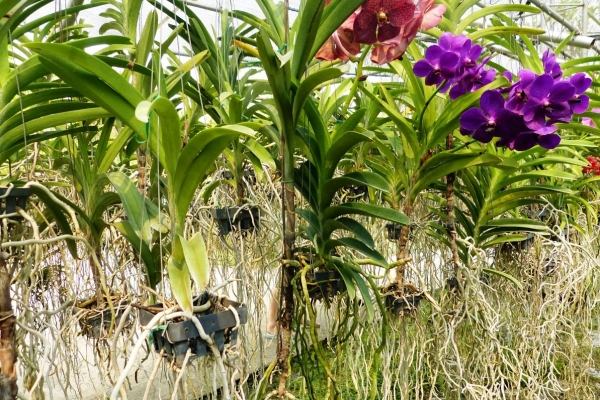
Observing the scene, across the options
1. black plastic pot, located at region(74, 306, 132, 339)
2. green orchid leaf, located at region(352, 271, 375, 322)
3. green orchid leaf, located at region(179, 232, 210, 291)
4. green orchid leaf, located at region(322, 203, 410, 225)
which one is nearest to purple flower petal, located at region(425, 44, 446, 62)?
green orchid leaf, located at region(322, 203, 410, 225)

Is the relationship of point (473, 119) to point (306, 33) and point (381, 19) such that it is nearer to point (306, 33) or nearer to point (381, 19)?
point (381, 19)

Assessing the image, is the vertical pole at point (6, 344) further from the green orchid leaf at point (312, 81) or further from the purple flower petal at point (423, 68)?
the purple flower petal at point (423, 68)

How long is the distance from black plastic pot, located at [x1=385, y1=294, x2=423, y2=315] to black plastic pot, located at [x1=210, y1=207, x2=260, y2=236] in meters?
0.36

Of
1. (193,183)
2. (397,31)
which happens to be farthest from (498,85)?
(193,183)

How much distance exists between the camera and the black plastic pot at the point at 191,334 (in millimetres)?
612

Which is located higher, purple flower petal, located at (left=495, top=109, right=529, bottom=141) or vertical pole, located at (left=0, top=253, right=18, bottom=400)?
purple flower petal, located at (left=495, top=109, right=529, bottom=141)

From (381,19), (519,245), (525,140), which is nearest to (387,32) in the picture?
(381,19)

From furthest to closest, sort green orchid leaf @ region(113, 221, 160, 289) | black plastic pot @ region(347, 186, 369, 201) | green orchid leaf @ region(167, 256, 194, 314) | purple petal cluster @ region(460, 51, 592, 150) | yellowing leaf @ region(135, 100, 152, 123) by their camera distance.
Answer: black plastic pot @ region(347, 186, 369, 201)
purple petal cluster @ region(460, 51, 592, 150)
green orchid leaf @ region(113, 221, 160, 289)
green orchid leaf @ region(167, 256, 194, 314)
yellowing leaf @ region(135, 100, 152, 123)

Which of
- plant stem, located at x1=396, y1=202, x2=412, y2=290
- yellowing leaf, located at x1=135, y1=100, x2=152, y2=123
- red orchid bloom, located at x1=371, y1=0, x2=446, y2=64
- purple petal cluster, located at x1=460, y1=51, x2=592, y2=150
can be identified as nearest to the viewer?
yellowing leaf, located at x1=135, y1=100, x2=152, y2=123

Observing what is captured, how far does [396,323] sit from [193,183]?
688 millimetres

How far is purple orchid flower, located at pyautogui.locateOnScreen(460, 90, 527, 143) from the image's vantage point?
1.00 metres

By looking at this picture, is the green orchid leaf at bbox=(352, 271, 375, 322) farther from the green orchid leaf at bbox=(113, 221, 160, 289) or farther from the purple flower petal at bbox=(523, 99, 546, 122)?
the purple flower petal at bbox=(523, 99, 546, 122)

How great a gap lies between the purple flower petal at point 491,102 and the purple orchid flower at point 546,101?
5 cm

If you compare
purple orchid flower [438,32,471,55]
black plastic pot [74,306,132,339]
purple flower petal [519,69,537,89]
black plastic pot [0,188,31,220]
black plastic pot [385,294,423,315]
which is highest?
purple orchid flower [438,32,471,55]
